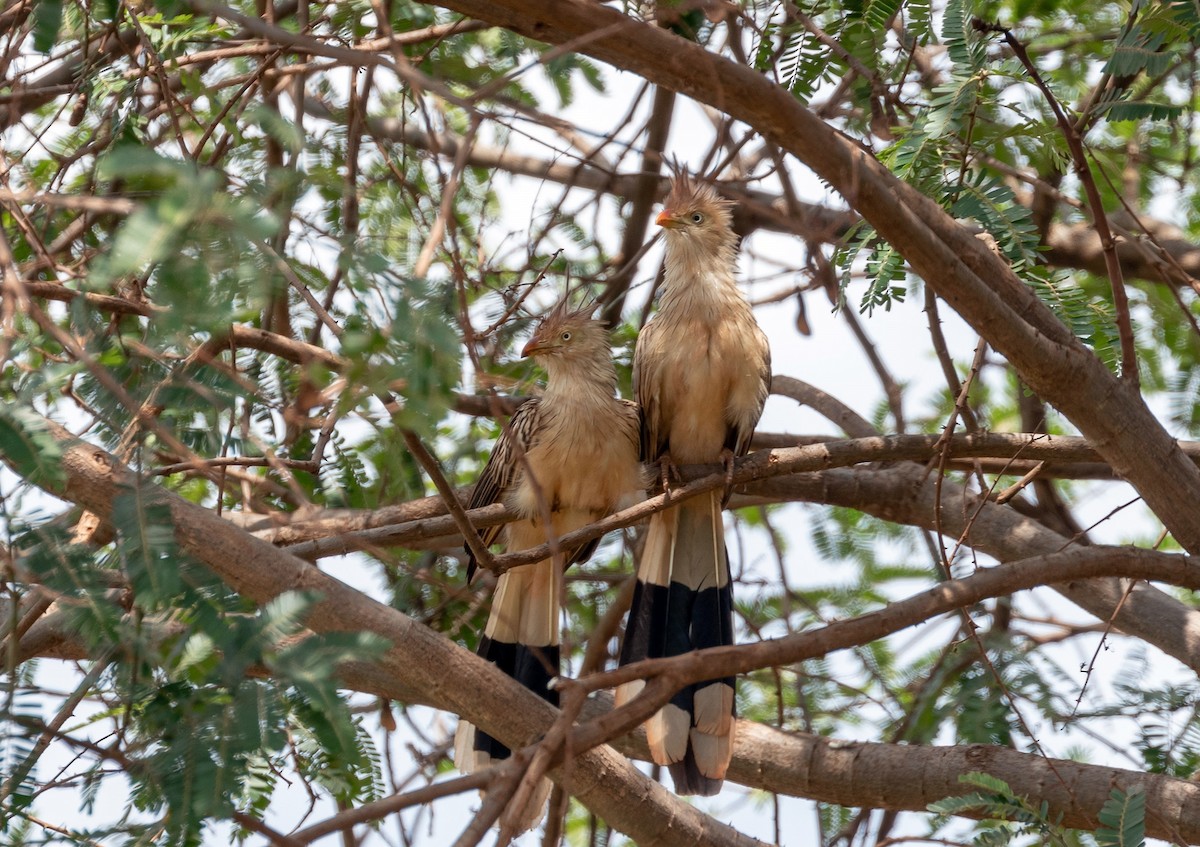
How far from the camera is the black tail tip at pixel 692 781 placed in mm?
4375

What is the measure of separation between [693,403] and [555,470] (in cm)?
59

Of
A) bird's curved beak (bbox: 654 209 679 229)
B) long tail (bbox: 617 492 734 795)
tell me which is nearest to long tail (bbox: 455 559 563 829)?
long tail (bbox: 617 492 734 795)

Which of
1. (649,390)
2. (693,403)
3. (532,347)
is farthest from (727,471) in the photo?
(532,347)

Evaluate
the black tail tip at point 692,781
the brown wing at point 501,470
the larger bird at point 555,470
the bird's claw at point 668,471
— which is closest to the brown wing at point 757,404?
the bird's claw at point 668,471

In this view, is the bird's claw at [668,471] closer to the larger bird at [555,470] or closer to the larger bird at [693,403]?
the larger bird at [693,403]

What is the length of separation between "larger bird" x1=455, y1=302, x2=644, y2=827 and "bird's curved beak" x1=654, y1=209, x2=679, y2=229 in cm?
53

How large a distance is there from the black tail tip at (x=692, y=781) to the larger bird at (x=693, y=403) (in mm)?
238

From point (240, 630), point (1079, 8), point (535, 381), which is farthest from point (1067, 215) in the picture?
point (240, 630)

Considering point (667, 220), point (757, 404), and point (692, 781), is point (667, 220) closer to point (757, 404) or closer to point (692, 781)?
point (757, 404)

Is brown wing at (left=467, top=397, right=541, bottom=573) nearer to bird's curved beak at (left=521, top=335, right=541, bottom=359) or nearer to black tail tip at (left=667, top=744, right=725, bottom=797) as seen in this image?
bird's curved beak at (left=521, top=335, right=541, bottom=359)

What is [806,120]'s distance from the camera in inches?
111

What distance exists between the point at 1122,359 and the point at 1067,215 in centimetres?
289

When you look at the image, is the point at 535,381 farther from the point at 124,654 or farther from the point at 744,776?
the point at 124,654

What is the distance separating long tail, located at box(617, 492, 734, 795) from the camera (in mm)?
4414
